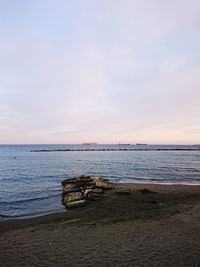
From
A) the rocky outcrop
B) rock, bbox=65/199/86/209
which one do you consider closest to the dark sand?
rock, bbox=65/199/86/209

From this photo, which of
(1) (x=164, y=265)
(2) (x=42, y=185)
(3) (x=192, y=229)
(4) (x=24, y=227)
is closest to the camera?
(1) (x=164, y=265)

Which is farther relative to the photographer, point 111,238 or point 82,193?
point 82,193

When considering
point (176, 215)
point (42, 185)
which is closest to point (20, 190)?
point (42, 185)

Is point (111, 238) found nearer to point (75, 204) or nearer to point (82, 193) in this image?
point (75, 204)

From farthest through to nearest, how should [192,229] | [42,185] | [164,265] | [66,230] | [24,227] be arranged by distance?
[42,185], [24,227], [66,230], [192,229], [164,265]

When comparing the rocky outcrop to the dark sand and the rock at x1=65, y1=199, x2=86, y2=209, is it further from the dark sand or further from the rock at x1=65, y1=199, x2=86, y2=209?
the dark sand

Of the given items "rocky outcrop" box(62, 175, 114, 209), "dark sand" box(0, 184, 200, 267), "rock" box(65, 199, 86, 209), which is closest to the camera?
"dark sand" box(0, 184, 200, 267)

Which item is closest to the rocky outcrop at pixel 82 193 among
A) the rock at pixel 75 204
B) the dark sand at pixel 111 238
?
the rock at pixel 75 204

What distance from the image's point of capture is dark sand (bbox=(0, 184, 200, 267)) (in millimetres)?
7332

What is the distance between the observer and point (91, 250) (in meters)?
8.05

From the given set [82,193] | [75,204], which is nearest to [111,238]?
[75,204]

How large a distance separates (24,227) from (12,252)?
12.2 feet

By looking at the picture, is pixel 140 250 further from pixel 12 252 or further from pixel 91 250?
pixel 12 252

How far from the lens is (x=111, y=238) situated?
9156mm
